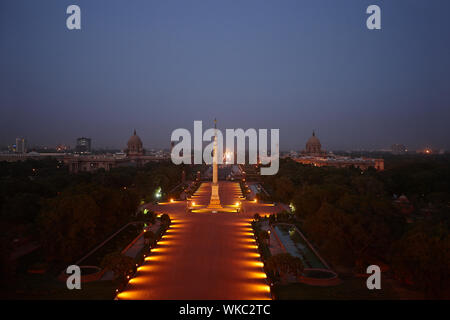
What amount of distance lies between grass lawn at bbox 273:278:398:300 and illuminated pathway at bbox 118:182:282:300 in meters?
0.78

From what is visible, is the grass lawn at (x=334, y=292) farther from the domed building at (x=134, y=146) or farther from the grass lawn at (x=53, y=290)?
the domed building at (x=134, y=146)

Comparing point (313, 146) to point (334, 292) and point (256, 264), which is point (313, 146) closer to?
point (256, 264)

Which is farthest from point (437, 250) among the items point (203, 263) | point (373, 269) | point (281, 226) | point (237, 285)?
point (281, 226)

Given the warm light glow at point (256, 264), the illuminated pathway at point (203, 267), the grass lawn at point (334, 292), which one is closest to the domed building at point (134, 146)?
the illuminated pathway at point (203, 267)

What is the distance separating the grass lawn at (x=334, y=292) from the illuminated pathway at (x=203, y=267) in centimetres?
78

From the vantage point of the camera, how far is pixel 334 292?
636 inches

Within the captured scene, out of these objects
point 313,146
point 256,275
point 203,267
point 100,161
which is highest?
point 313,146

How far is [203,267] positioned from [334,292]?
634cm

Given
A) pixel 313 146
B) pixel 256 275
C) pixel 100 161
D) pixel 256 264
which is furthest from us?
pixel 313 146

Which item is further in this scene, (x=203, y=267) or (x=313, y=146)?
(x=313, y=146)

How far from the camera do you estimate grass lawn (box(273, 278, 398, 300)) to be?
50.8 feet

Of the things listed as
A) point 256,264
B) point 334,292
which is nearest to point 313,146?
point 256,264

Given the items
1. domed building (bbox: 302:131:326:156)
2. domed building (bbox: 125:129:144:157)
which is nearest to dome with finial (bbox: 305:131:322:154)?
domed building (bbox: 302:131:326:156)

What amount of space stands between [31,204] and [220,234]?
12.7 metres
